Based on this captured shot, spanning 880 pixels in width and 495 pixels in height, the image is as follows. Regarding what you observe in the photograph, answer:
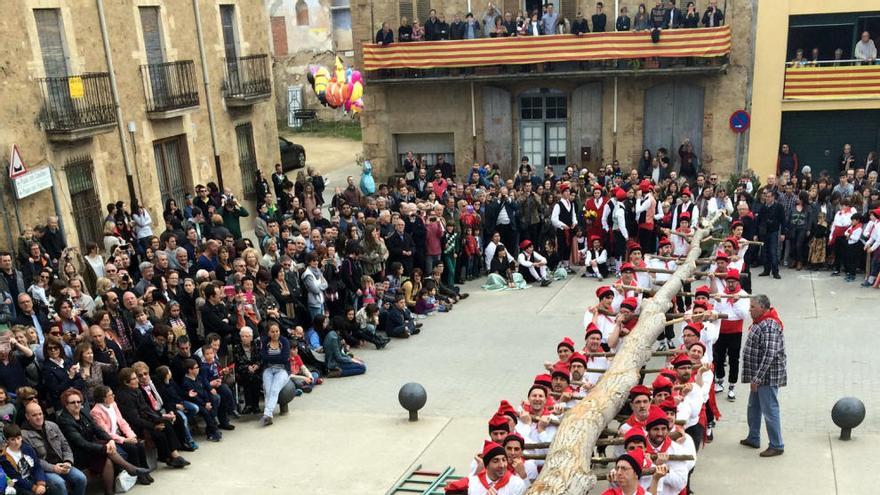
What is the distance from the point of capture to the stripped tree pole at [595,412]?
24.4ft

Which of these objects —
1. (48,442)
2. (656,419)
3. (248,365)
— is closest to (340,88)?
(248,365)

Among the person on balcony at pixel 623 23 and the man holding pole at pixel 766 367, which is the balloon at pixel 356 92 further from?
the man holding pole at pixel 766 367

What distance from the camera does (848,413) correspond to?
31.6ft

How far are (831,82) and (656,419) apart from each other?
18.6 m

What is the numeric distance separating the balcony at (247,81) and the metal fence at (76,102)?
444 cm

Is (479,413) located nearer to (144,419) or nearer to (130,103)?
(144,419)

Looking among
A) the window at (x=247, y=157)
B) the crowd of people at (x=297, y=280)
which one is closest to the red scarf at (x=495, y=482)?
the crowd of people at (x=297, y=280)

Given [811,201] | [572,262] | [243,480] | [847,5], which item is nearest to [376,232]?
[572,262]

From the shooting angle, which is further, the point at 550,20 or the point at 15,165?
the point at 550,20

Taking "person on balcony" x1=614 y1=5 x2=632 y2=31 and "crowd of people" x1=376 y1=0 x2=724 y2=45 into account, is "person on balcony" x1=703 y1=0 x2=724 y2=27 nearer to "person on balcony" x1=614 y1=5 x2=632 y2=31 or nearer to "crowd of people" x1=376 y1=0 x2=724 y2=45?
"crowd of people" x1=376 y1=0 x2=724 y2=45

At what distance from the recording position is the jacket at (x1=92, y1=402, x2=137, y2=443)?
934 centimetres

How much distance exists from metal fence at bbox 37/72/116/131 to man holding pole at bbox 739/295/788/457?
40.5 feet

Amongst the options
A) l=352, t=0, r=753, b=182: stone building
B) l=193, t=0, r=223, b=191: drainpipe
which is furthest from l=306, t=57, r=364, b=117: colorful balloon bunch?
l=193, t=0, r=223, b=191: drainpipe

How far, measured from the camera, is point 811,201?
1688cm
